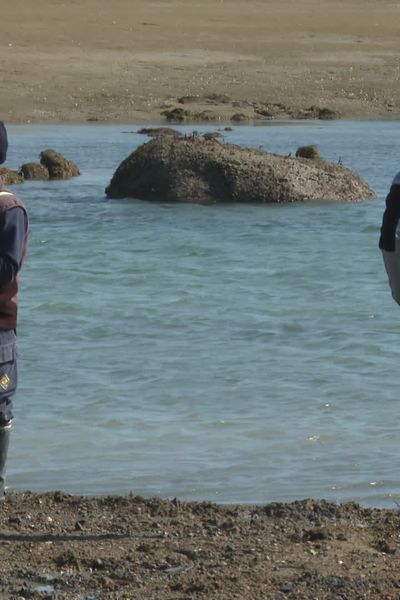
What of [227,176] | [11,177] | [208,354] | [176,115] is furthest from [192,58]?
[208,354]

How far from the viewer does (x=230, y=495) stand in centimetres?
632

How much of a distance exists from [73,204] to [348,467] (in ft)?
32.7

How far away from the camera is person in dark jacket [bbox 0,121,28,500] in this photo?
5.00 metres

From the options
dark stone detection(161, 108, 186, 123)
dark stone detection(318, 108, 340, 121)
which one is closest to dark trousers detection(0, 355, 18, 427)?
dark stone detection(161, 108, 186, 123)

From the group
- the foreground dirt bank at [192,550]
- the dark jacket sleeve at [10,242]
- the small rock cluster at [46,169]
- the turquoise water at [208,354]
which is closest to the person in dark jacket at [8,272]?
the dark jacket sleeve at [10,242]

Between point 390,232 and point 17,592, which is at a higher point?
point 390,232

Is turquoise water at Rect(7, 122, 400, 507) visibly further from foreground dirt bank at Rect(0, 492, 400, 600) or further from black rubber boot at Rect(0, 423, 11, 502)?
black rubber boot at Rect(0, 423, 11, 502)

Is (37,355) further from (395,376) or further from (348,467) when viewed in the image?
(348,467)

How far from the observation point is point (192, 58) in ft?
111

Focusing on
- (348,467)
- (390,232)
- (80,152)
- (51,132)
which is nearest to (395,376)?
(348,467)

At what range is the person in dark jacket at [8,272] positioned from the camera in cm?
500

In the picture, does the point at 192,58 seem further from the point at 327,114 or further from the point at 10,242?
the point at 10,242

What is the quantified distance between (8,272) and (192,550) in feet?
3.84

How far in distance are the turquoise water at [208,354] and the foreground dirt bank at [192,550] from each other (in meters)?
0.46
